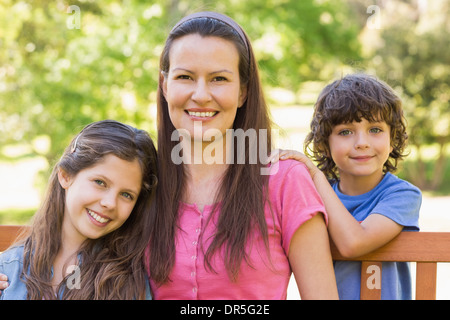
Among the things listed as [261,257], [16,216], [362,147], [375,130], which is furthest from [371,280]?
[16,216]

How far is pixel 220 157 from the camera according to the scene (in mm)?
2424

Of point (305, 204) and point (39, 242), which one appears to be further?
point (39, 242)

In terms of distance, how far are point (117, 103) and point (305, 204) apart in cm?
554

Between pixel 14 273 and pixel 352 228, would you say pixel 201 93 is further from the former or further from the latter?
pixel 14 273

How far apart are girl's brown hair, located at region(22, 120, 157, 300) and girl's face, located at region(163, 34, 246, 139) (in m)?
0.30

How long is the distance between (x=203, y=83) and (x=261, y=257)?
0.74 meters

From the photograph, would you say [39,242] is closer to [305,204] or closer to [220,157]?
[220,157]

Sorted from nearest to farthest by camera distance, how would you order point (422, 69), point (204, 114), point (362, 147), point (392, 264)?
point (204, 114) → point (392, 264) → point (362, 147) → point (422, 69)

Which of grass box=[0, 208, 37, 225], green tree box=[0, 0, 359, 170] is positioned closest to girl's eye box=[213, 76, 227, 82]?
green tree box=[0, 0, 359, 170]

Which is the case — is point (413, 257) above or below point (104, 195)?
below

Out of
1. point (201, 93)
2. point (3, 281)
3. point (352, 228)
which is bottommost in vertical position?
point (3, 281)

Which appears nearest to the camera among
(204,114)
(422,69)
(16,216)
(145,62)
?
(204,114)

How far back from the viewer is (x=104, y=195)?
2361 millimetres

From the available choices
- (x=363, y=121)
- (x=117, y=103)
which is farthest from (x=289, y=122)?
(x=363, y=121)
